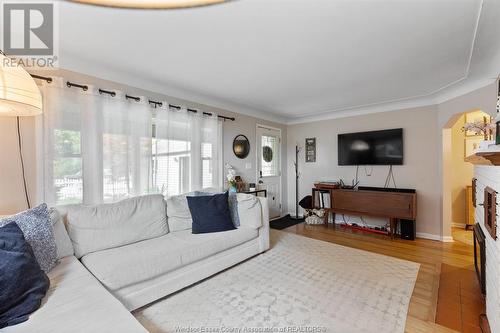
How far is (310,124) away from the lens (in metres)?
5.05

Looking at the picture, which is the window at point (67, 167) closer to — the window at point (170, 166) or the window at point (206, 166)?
the window at point (170, 166)

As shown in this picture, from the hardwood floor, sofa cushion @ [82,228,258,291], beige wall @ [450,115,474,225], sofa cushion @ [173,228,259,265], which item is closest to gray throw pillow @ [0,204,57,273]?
sofa cushion @ [82,228,258,291]

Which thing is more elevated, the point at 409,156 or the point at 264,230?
the point at 409,156

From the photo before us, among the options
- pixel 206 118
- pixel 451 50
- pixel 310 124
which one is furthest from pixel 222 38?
pixel 310 124

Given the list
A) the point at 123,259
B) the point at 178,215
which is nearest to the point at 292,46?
the point at 178,215

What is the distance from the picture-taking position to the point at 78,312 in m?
1.21

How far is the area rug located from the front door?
0.18 m

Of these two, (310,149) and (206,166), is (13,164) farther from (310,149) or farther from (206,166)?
(310,149)

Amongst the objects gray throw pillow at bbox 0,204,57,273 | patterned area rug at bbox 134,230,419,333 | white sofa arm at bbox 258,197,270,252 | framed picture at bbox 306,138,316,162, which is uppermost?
framed picture at bbox 306,138,316,162

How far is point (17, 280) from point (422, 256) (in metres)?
3.91

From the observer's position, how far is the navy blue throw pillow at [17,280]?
1.17 meters

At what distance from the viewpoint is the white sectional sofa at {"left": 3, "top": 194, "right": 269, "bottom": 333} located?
3.93ft

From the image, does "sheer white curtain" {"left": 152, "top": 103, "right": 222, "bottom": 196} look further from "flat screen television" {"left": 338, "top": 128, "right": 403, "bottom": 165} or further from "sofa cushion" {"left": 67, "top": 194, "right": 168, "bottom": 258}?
"flat screen television" {"left": 338, "top": 128, "right": 403, "bottom": 165}

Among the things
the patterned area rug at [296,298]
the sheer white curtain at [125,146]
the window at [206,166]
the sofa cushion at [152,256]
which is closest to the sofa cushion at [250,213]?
the sofa cushion at [152,256]
